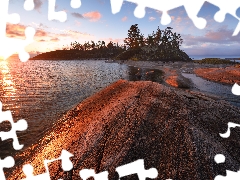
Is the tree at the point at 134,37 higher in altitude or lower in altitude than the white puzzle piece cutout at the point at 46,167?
higher

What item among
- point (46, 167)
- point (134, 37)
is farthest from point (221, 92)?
point (134, 37)

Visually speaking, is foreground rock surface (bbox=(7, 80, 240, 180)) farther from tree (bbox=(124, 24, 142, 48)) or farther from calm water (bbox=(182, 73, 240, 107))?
tree (bbox=(124, 24, 142, 48))

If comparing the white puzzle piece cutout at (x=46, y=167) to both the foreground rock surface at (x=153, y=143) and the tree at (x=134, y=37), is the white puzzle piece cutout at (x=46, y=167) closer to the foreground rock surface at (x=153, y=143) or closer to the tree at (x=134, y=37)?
the foreground rock surface at (x=153, y=143)

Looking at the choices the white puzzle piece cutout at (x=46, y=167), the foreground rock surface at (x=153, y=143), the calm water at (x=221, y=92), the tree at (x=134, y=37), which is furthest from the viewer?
the tree at (x=134, y=37)

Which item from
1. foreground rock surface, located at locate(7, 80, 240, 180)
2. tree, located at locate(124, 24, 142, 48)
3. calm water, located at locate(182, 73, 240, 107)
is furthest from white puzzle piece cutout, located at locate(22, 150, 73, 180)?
tree, located at locate(124, 24, 142, 48)

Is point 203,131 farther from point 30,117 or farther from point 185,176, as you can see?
point 30,117

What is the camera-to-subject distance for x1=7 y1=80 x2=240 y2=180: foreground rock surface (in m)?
5.27

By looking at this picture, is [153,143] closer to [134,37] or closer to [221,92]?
[221,92]

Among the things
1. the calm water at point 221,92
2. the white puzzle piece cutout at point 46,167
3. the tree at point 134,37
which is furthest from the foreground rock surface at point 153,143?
the tree at point 134,37

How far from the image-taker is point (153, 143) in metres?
6.14

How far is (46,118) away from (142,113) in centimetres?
872

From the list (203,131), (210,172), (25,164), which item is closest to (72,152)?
(25,164)

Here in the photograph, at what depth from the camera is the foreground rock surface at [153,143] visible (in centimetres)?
527

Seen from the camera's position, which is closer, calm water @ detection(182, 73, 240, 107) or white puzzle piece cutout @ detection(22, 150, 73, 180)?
white puzzle piece cutout @ detection(22, 150, 73, 180)
